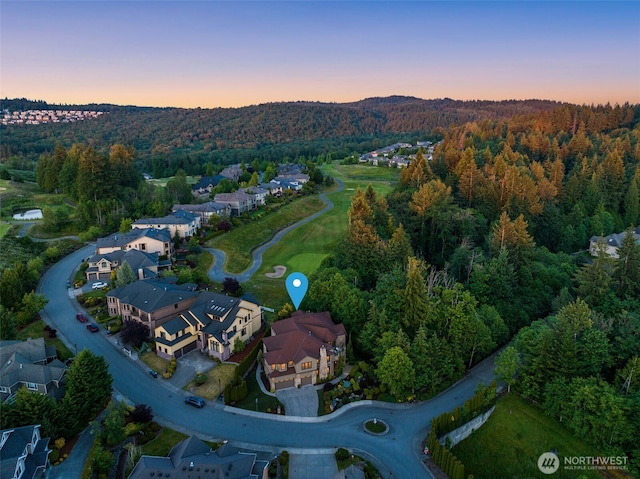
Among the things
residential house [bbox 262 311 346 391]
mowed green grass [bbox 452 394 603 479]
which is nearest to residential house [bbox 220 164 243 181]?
residential house [bbox 262 311 346 391]

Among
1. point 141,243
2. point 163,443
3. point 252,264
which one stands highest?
point 141,243

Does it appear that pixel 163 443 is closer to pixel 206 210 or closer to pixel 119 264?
pixel 119 264

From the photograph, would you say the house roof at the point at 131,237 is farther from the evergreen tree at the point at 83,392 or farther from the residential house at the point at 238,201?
the evergreen tree at the point at 83,392

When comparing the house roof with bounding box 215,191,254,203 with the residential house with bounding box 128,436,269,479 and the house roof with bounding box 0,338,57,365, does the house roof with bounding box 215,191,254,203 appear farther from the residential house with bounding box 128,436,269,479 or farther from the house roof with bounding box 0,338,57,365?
the residential house with bounding box 128,436,269,479

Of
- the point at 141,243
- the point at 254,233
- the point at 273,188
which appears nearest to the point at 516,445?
the point at 141,243

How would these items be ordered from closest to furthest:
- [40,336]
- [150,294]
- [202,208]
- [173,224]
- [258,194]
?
[40,336], [150,294], [173,224], [202,208], [258,194]

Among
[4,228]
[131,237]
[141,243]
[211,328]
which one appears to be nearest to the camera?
[211,328]
